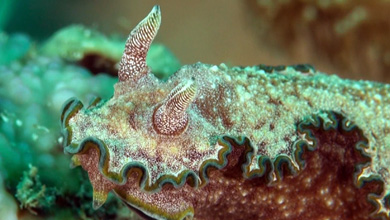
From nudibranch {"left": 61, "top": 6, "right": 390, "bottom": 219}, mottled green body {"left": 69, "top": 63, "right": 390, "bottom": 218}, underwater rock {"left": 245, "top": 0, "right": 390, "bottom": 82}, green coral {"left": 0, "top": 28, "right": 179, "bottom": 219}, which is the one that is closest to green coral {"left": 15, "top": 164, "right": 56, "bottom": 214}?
green coral {"left": 0, "top": 28, "right": 179, "bottom": 219}

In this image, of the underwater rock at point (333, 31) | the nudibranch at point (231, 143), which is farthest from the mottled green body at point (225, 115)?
the underwater rock at point (333, 31)

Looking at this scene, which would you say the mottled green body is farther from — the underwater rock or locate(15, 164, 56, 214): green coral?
the underwater rock

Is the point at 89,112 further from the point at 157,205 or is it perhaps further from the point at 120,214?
the point at 120,214

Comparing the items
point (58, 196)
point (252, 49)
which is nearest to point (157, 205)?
point (58, 196)

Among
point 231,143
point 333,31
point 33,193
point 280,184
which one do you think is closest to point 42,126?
point 33,193

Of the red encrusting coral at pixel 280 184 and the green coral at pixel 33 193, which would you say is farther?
the green coral at pixel 33 193

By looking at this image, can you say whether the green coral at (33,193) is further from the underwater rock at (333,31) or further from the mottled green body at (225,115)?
the underwater rock at (333,31)

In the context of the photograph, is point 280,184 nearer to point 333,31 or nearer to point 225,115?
point 225,115

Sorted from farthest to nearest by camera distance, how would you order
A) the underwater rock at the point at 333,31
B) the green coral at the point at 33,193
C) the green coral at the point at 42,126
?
the underwater rock at the point at 333,31, the green coral at the point at 42,126, the green coral at the point at 33,193
